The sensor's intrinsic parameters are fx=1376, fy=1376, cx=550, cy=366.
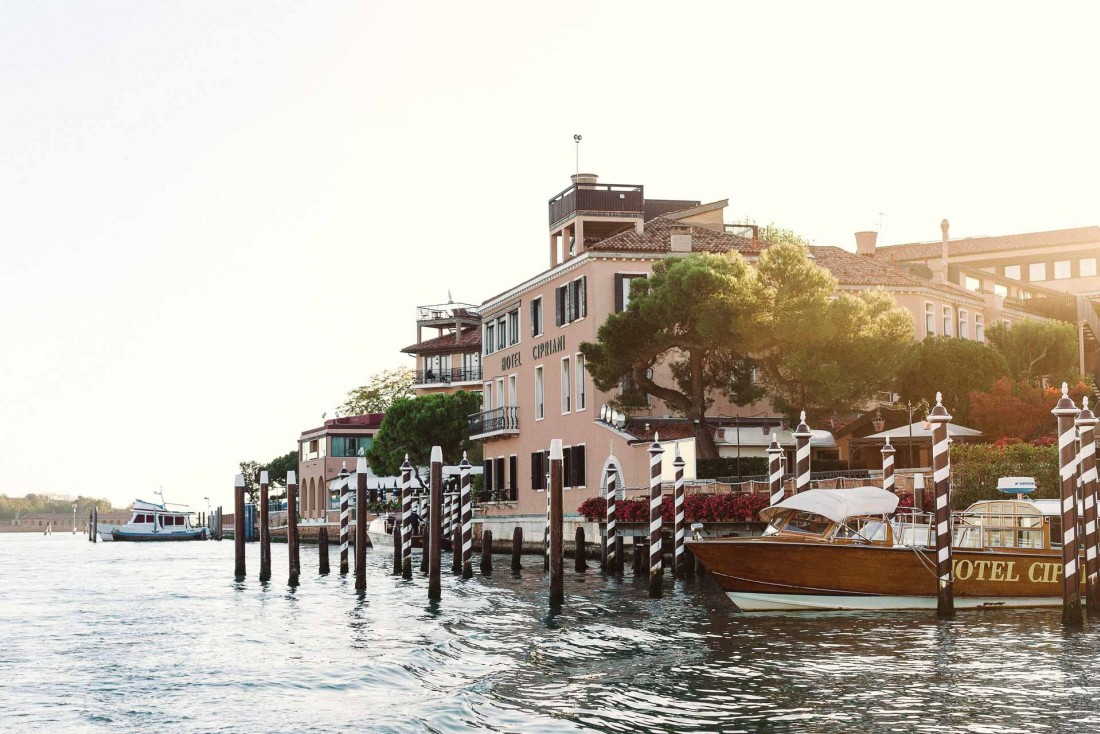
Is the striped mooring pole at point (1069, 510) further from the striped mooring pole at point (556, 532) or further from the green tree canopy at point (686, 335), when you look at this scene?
the green tree canopy at point (686, 335)

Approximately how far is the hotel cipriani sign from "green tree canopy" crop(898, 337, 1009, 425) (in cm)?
1216

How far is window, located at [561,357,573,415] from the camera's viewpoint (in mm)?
48562

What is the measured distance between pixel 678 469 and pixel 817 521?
532 cm

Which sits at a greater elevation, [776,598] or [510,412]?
[510,412]

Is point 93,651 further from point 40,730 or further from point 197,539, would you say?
point 197,539

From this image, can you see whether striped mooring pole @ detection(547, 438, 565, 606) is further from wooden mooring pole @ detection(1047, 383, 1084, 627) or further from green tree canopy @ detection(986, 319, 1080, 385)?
green tree canopy @ detection(986, 319, 1080, 385)

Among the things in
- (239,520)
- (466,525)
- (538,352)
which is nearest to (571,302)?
(538,352)

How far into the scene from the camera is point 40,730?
15.0m

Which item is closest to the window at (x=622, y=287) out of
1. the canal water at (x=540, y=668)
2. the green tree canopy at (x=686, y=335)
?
the green tree canopy at (x=686, y=335)

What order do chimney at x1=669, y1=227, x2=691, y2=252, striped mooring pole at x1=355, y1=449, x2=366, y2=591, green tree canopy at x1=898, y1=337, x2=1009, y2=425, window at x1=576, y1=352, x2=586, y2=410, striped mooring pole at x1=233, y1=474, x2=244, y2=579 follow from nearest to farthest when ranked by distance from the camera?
striped mooring pole at x1=355, y1=449, x2=366, y2=591, striped mooring pole at x1=233, y1=474, x2=244, y2=579, green tree canopy at x1=898, y1=337, x2=1009, y2=425, chimney at x1=669, y1=227, x2=691, y2=252, window at x1=576, y1=352, x2=586, y2=410

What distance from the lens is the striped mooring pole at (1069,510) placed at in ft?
68.6

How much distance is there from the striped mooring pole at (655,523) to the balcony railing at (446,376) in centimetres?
5762

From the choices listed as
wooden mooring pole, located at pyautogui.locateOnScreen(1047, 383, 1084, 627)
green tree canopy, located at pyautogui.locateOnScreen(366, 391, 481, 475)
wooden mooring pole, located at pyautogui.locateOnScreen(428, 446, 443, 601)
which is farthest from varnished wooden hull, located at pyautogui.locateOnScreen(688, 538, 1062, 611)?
green tree canopy, located at pyautogui.locateOnScreen(366, 391, 481, 475)

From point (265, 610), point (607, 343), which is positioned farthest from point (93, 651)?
point (607, 343)
